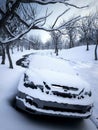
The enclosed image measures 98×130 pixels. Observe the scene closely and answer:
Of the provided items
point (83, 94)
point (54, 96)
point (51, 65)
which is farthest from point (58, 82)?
point (51, 65)

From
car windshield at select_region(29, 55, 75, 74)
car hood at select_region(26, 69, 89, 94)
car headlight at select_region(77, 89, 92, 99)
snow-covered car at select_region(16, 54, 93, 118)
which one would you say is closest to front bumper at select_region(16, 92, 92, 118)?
snow-covered car at select_region(16, 54, 93, 118)

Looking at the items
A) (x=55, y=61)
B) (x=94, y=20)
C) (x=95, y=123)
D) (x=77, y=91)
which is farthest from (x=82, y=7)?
(x=94, y=20)

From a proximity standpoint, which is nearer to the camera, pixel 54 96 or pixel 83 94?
pixel 54 96

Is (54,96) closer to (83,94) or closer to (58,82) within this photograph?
(58,82)

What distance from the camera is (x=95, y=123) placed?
17.1ft

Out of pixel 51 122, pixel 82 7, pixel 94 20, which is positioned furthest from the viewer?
pixel 94 20

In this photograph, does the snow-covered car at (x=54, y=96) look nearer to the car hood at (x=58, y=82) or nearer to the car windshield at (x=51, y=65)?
the car hood at (x=58, y=82)

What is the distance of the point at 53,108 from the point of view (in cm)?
460

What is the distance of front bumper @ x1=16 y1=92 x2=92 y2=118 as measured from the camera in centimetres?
456

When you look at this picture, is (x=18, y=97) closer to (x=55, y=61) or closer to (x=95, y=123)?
(x=95, y=123)

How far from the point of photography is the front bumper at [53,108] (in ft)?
15.0

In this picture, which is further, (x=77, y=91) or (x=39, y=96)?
(x=77, y=91)

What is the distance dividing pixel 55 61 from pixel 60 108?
2901 millimetres

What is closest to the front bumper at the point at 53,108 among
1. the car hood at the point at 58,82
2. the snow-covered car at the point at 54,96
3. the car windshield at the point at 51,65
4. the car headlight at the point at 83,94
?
the snow-covered car at the point at 54,96
